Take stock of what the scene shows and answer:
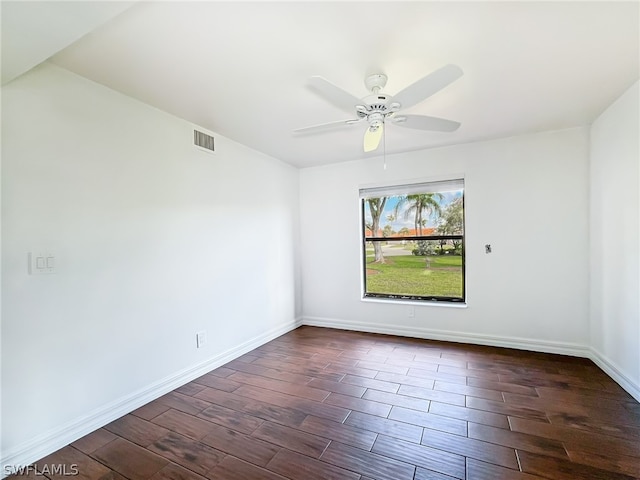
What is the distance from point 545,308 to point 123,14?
13.5 feet

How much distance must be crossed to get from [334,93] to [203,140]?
1.65 metres

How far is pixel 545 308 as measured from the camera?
3131 mm

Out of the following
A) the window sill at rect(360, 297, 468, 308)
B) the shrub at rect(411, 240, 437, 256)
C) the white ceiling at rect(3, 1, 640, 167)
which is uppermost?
the white ceiling at rect(3, 1, 640, 167)

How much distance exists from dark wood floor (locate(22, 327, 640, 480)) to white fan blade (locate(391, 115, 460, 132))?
2044 mm

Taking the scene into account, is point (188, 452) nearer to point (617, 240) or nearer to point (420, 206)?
point (420, 206)

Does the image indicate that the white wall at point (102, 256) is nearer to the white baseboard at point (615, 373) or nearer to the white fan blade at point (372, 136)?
the white fan blade at point (372, 136)

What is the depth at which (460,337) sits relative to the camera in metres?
3.48

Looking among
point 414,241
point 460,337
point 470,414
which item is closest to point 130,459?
point 470,414

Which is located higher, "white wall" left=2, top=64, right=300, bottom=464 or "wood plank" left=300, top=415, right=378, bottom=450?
"white wall" left=2, top=64, right=300, bottom=464

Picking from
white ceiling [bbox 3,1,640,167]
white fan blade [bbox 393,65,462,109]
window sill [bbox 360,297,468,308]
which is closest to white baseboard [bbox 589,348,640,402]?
window sill [bbox 360,297,468,308]

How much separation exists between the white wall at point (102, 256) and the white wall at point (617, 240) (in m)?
3.39

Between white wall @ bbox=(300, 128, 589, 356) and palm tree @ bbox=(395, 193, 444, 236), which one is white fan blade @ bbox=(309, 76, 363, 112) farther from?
palm tree @ bbox=(395, 193, 444, 236)

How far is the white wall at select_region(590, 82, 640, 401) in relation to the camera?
222 centimetres

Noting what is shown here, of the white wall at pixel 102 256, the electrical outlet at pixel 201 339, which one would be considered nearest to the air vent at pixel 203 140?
A: the white wall at pixel 102 256
